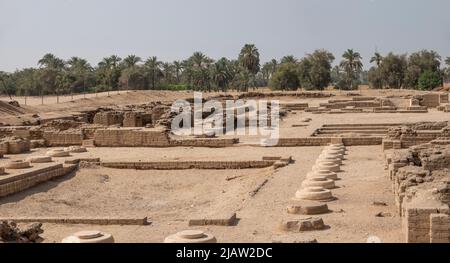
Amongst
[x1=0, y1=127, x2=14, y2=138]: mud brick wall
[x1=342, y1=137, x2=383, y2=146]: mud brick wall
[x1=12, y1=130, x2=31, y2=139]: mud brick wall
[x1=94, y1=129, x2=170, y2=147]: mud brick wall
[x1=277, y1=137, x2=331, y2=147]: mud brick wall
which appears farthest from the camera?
[x1=0, y1=127, x2=14, y2=138]: mud brick wall

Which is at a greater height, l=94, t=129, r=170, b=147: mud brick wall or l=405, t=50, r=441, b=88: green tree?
l=405, t=50, r=441, b=88: green tree

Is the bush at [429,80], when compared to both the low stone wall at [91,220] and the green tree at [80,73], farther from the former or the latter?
the low stone wall at [91,220]

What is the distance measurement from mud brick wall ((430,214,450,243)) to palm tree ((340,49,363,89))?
255 ft

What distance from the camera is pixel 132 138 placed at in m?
26.1

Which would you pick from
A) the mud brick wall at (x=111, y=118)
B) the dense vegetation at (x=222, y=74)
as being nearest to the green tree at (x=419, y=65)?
the dense vegetation at (x=222, y=74)

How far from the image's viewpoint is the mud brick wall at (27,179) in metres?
16.1

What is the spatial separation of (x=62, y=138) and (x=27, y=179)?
10294 mm

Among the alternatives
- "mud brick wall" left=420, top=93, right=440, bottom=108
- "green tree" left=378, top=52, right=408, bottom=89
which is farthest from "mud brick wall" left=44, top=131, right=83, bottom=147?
"green tree" left=378, top=52, right=408, bottom=89

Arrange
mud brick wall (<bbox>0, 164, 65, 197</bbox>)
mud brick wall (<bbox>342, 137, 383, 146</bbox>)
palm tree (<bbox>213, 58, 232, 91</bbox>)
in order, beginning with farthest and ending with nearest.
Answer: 1. palm tree (<bbox>213, 58, 232, 91</bbox>)
2. mud brick wall (<bbox>342, 137, 383, 146</bbox>)
3. mud brick wall (<bbox>0, 164, 65, 197</bbox>)

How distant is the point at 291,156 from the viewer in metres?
21.3

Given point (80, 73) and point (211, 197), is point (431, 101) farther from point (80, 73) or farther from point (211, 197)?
point (80, 73)

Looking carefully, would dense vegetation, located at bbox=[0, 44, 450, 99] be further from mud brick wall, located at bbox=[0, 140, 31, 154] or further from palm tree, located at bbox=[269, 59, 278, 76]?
mud brick wall, located at bbox=[0, 140, 31, 154]

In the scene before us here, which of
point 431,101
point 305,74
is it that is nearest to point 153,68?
point 305,74

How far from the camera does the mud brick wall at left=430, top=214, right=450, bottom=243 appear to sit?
848 centimetres
